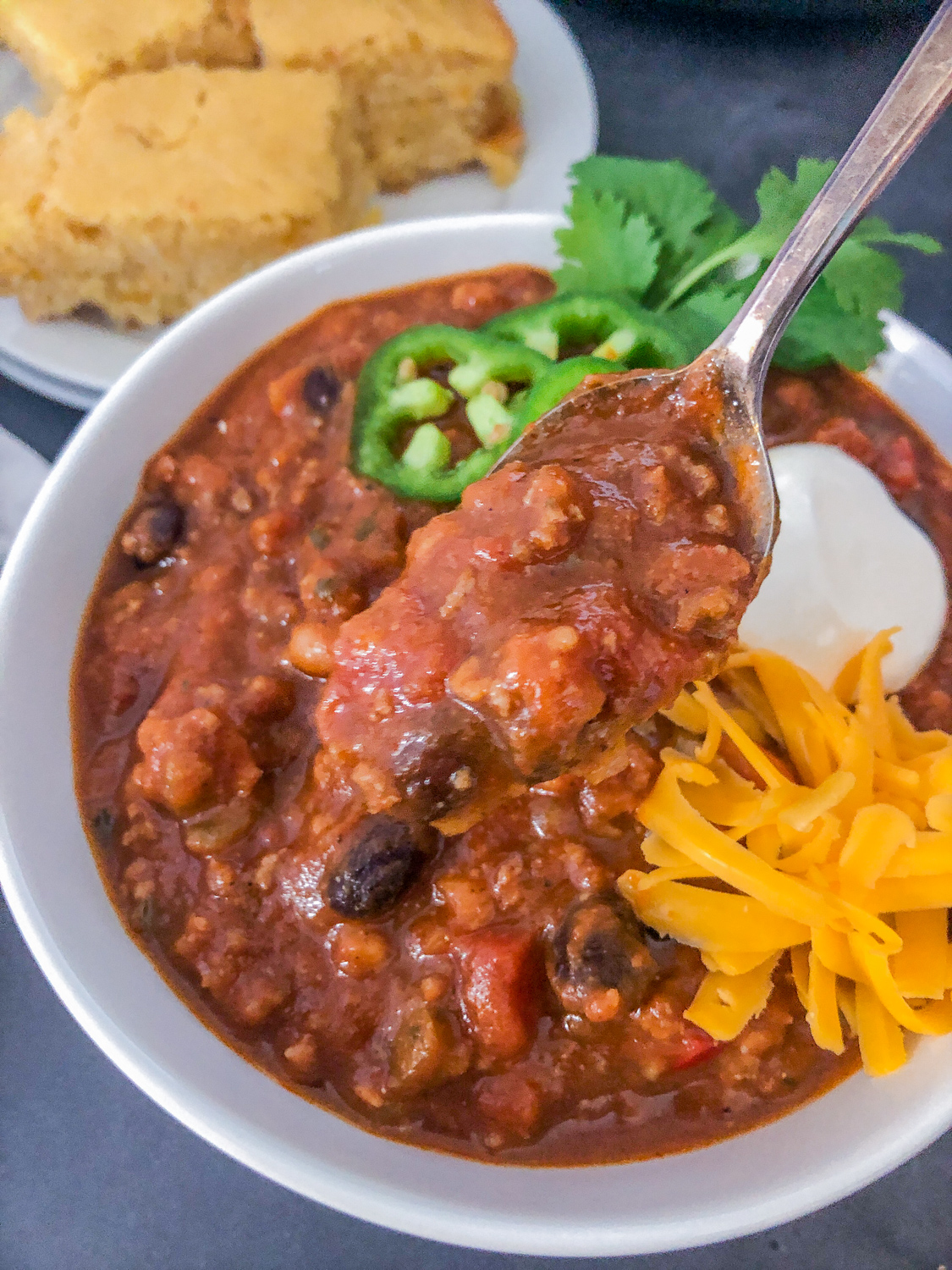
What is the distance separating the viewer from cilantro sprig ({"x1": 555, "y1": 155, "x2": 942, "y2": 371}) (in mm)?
2402

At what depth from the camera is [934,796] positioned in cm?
186

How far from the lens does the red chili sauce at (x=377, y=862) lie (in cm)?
182

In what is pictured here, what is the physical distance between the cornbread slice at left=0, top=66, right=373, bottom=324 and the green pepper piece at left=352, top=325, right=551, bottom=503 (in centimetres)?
78

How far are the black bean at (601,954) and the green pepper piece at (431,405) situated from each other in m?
1.01

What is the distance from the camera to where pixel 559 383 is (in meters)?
2.24

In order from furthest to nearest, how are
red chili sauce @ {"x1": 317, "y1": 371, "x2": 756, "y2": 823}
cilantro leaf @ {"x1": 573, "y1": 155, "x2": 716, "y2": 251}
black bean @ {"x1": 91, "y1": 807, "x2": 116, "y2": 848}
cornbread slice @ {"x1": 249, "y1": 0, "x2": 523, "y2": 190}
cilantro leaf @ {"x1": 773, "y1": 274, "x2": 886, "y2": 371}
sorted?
cornbread slice @ {"x1": 249, "y1": 0, "x2": 523, "y2": 190}, cilantro leaf @ {"x1": 573, "y1": 155, "x2": 716, "y2": 251}, cilantro leaf @ {"x1": 773, "y1": 274, "x2": 886, "y2": 371}, black bean @ {"x1": 91, "y1": 807, "x2": 116, "y2": 848}, red chili sauce @ {"x1": 317, "y1": 371, "x2": 756, "y2": 823}

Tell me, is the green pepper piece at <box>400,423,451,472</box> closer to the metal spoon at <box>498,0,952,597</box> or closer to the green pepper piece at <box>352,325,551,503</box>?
the green pepper piece at <box>352,325,551,503</box>

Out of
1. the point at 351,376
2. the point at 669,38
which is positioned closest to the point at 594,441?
the point at 351,376

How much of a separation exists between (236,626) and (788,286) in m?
1.37

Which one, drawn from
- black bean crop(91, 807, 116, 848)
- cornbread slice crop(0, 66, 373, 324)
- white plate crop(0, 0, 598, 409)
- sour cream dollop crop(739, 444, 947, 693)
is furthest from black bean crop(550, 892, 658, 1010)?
cornbread slice crop(0, 66, 373, 324)

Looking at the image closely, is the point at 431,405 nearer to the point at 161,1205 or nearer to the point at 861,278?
the point at 861,278

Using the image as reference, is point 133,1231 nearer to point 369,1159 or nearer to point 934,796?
point 369,1159

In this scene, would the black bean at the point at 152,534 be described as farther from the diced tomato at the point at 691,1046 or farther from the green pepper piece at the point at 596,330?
the diced tomato at the point at 691,1046

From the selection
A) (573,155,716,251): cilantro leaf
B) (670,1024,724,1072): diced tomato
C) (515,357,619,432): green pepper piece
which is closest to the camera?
(670,1024,724,1072): diced tomato
